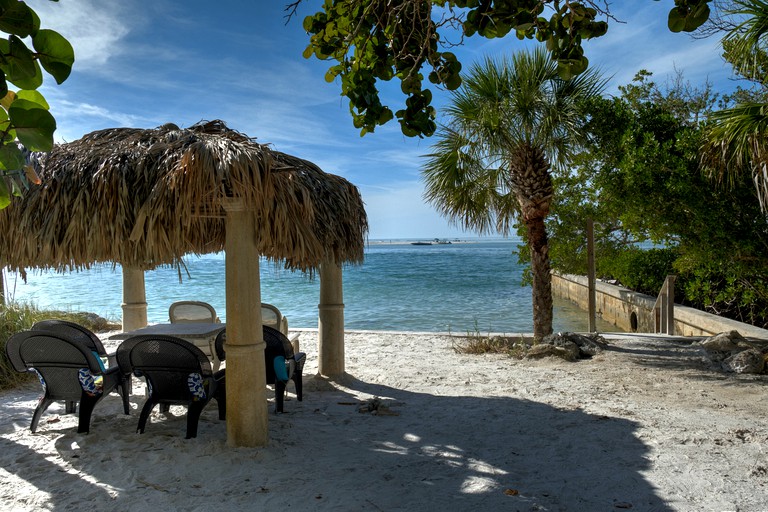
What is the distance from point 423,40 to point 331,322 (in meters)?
4.43

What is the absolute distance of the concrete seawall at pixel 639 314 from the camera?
1026 cm

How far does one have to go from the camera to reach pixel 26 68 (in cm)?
103

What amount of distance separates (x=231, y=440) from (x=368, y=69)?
3172mm

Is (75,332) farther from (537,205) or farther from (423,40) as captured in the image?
(537,205)

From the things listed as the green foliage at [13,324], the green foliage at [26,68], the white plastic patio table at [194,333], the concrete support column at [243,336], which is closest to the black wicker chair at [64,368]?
the white plastic patio table at [194,333]

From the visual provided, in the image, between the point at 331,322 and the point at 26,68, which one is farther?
the point at 331,322

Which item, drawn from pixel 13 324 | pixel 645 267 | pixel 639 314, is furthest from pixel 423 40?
pixel 645 267

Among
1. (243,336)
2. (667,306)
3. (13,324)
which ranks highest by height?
(243,336)

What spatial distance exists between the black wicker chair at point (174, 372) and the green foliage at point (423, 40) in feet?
8.68

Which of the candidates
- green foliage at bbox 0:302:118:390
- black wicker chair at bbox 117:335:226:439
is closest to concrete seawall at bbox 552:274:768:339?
black wicker chair at bbox 117:335:226:439

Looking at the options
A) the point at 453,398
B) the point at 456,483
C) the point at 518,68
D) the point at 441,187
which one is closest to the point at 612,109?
the point at 518,68

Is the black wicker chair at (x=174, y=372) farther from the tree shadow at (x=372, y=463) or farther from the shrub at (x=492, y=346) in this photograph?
Result: the shrub at (x=492, y=346)

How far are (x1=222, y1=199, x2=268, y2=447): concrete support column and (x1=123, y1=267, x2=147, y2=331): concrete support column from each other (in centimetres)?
398

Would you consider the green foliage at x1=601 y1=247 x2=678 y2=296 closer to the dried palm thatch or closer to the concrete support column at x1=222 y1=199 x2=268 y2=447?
the dried palm thatch
